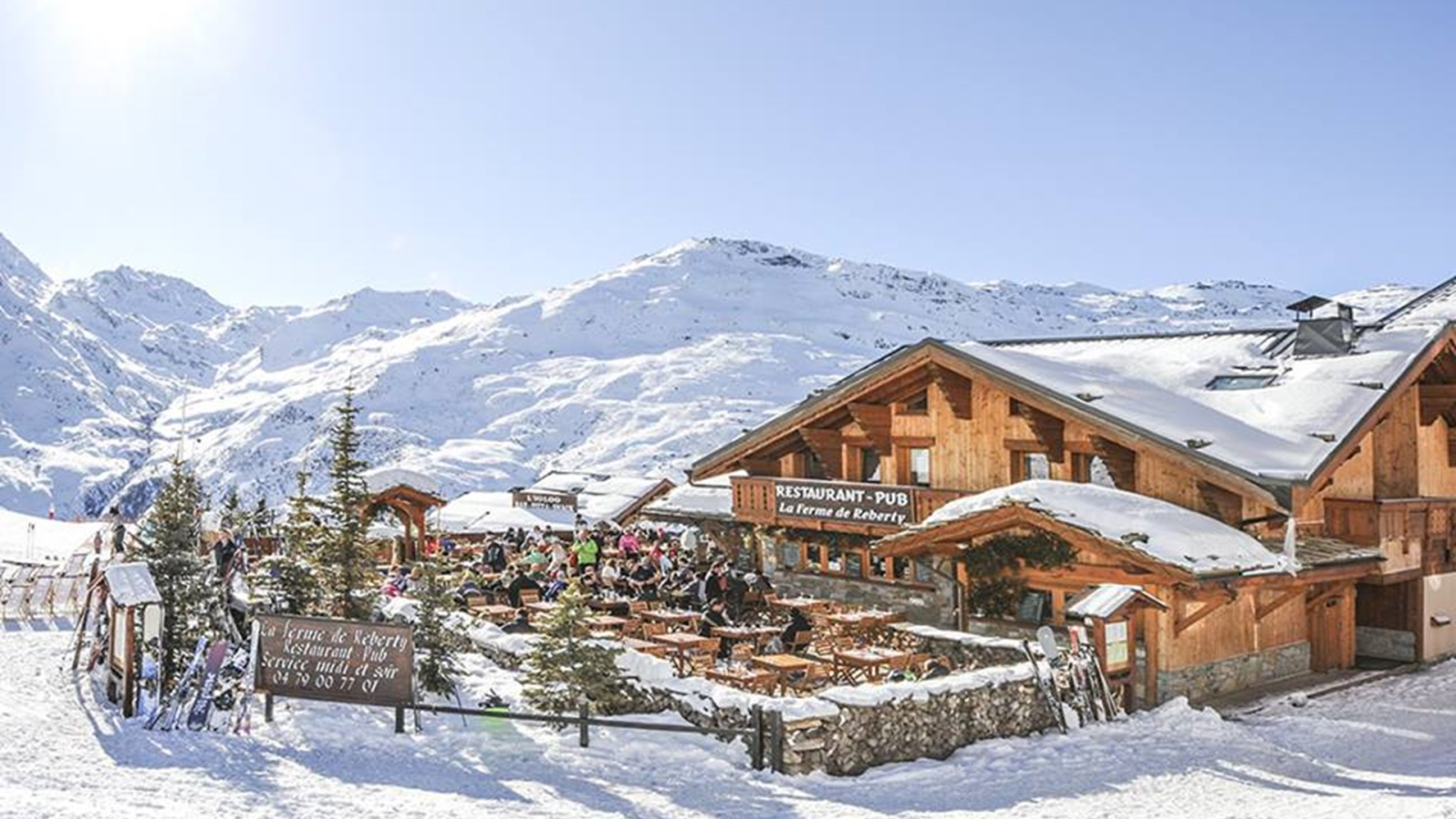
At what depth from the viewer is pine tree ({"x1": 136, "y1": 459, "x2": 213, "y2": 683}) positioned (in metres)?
15.7

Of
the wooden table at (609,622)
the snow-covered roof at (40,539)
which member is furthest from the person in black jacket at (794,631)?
the snow-covered roof at (40,539)

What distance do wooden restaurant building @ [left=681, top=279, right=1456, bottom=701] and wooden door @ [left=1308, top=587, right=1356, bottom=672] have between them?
0.03 meters

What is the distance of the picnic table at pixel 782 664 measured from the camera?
15102mm

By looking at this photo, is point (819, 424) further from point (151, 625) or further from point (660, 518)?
point (151, 625)

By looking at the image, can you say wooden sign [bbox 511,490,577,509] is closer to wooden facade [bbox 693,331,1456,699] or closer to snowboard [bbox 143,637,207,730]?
wooden facade [bbox 693,331,1456,699]

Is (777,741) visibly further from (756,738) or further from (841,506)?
(841,506)

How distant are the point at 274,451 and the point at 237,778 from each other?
11393cm

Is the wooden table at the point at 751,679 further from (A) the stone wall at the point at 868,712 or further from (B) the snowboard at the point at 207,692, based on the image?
(B) the snowboard at the point at 207,692

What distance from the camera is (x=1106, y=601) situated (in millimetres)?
15062

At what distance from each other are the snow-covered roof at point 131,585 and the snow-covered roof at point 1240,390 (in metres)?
13.3

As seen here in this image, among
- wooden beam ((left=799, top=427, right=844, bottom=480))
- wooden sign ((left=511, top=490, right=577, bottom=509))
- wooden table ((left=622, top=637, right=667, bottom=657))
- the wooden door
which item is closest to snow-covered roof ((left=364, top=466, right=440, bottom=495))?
wooden sign ((left=511, top=490, right=577, bottom=509))

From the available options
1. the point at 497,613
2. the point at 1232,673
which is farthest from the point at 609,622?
the point at 1232,673

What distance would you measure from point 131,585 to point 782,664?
25.7 ft

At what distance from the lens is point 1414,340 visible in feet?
70.4
